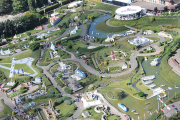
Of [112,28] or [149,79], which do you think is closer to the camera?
[149,79]

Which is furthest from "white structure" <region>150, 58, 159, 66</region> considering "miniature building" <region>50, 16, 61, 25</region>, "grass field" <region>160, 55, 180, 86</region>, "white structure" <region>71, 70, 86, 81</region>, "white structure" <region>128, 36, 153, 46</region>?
"miniature building" <region>50, 16, 61, 25</region>

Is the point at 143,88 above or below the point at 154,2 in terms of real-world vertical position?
below

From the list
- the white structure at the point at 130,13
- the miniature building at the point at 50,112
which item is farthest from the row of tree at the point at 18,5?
the miniature building at the point at 50,112

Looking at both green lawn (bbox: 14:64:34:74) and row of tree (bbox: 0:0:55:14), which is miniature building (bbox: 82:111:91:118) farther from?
row of tree (bbox: 0:0:55:14)

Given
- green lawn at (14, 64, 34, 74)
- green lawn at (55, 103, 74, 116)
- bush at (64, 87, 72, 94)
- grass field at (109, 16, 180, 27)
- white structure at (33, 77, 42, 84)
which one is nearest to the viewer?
green lawn at (55, 103, 74, 116)

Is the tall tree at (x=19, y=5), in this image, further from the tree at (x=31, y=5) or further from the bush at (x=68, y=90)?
the bush at (x=68, y=90)

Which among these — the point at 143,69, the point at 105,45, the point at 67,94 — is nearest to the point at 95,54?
the point at 105,45

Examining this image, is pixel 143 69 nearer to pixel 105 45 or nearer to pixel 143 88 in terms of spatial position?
pixel 143 88

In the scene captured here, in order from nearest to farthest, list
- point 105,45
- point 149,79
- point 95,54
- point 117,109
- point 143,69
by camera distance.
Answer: point 117,109
point 149,79
point 143,69
point 95,54
point 105,45

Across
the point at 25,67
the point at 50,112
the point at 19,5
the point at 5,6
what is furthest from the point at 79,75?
the point at 5,6
